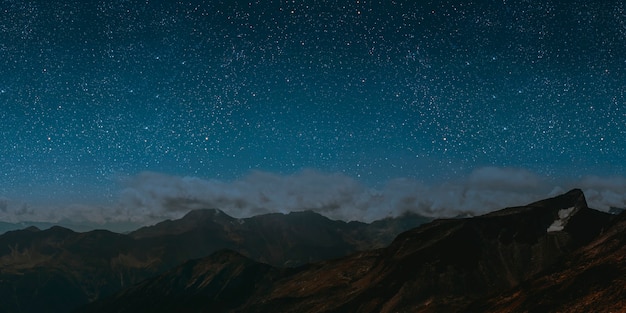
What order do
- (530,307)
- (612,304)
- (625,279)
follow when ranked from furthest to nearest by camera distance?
(530,307)
(625,279)
(612,304)

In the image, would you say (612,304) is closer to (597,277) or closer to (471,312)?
(597,277)

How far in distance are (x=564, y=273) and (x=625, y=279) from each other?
3970 centimetres

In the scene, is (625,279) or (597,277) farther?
(597,277)

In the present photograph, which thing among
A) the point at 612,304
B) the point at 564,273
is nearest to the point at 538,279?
the point at 564,273

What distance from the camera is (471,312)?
632 ft

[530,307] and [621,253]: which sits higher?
[621,253]

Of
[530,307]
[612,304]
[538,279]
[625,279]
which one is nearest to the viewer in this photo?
[612,304]

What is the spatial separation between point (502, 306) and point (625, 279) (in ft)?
146

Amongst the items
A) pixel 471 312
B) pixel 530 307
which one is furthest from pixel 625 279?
pixel 471 312

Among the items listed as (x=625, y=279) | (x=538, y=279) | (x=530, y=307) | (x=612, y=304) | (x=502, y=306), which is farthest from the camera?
(x=538, y=279)

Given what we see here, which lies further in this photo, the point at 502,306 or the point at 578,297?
the point at 502,306

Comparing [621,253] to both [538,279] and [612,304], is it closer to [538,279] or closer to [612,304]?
[538,279]

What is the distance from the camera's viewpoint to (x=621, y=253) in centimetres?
18175

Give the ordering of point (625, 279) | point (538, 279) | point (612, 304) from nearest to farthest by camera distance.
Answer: point (612, 304)
point (625, 279)
point (538, 279)
